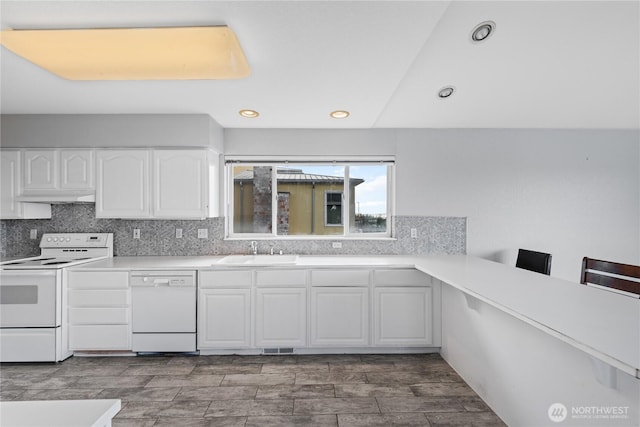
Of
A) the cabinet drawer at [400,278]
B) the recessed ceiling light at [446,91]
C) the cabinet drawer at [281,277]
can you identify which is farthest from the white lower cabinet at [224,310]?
the recessed ceiling light at [446,91]

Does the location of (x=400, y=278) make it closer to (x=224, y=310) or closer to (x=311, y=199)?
(x=311, y=199)

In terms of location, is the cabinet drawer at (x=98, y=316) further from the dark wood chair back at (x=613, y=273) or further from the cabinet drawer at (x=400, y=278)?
the dark wood chair back at (x=613, y=273)

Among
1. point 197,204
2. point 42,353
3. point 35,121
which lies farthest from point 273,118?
point 42,353

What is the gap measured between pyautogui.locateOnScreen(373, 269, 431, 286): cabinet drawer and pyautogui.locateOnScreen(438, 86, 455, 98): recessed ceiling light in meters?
1.39

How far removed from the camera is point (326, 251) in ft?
11.5

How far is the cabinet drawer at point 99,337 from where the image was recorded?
2814mm

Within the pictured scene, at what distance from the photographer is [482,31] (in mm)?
1956

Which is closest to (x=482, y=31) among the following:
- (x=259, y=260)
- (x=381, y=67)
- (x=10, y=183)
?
(x=381, y=67)

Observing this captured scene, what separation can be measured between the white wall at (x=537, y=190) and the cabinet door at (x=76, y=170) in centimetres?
279

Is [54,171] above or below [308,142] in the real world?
below

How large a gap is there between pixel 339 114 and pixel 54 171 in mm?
2506

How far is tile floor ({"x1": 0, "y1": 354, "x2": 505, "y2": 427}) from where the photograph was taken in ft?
6.70

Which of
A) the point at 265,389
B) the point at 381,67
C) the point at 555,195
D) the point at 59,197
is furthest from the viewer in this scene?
the point at 555,195

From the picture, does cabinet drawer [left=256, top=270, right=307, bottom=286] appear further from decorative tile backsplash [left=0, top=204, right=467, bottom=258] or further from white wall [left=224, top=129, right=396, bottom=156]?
white wall [left=224, top=129, right=396, bottom=156]
